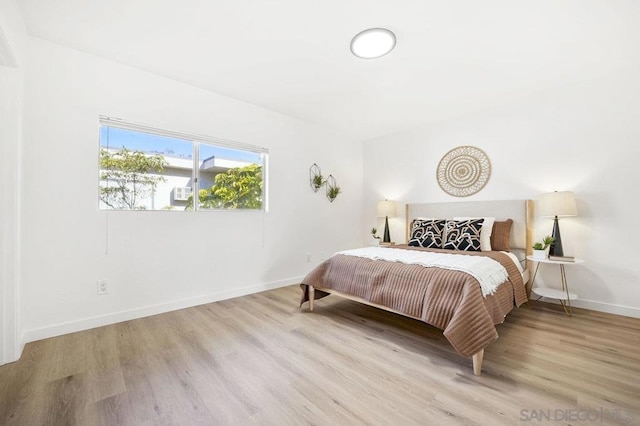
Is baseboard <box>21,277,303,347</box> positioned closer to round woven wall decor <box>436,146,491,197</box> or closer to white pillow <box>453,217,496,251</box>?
white pillow <box>453,217,496,251</box>

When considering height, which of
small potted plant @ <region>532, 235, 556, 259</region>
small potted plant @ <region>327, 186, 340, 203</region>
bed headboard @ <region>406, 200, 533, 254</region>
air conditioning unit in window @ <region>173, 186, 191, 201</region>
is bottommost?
small potted plant @ <region>532, 235, 556, 259</region>

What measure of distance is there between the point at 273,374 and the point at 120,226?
196 cm

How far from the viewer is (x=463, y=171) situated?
3.65 metres

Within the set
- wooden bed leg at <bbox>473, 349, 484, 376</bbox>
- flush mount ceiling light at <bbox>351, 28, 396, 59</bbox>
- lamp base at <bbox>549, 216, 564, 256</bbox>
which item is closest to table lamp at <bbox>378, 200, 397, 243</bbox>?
lamp base at <bbox>549, 216, 564, 256</bbox>

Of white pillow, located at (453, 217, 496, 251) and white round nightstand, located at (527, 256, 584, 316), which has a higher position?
white pillow, located at (453, 217, 496, 251)

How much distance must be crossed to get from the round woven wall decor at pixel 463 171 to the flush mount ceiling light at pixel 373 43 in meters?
2.06

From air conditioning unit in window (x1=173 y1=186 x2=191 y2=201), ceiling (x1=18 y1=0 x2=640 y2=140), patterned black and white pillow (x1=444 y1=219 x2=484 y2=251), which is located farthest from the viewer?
patterned black and white pillow (x1=444 y1=219 x2=484 y2=251)

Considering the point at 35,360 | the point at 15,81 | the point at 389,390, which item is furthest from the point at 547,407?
the point at 15,81

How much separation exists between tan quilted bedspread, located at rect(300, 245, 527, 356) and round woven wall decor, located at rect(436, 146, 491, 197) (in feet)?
3.95

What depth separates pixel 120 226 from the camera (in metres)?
2.44

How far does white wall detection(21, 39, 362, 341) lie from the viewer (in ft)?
6.90

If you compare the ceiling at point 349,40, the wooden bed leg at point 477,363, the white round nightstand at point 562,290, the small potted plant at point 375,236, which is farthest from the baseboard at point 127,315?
the white round nightstand at point 562,290

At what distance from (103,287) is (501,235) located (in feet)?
13.6

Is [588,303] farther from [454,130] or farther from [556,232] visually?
[454,130]
